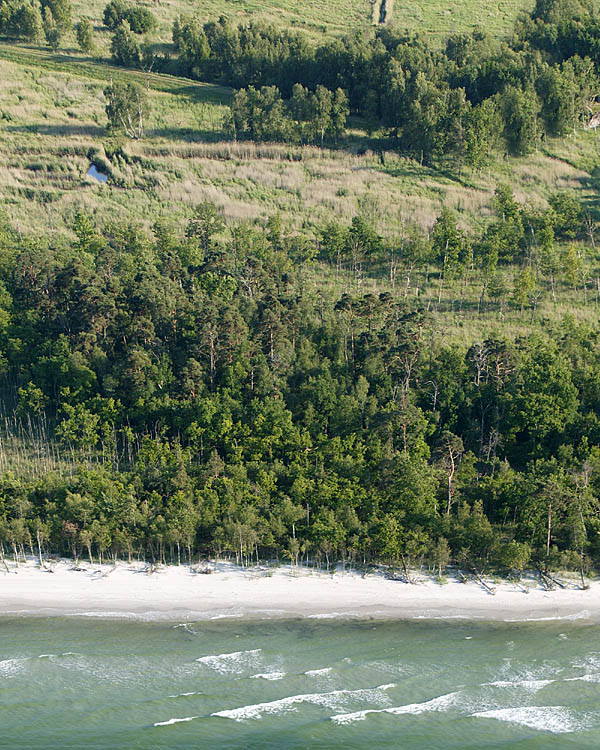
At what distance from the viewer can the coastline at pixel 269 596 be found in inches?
2427

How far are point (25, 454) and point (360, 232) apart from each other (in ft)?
158

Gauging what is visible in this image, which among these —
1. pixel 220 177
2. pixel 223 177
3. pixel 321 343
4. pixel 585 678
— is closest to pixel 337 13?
pixel 223 177

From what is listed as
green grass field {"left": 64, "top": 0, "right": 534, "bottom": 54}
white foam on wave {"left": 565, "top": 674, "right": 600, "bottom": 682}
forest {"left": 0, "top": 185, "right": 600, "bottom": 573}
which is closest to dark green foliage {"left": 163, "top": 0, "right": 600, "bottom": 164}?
green grass field {"left": 64, "top": 0, "right": 534, "bottom": 54}

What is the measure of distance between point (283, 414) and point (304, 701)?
28.0m

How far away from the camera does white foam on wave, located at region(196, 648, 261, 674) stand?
55.6m

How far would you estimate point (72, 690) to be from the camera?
177 ft

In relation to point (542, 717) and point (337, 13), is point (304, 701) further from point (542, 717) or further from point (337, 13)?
point (337, 13)

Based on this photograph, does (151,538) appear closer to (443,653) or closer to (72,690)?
(72,690)

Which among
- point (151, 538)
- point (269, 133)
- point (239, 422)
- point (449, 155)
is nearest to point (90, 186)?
point (269, 133)

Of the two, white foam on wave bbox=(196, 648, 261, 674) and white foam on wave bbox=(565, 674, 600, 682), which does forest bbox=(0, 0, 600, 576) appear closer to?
white foam on wave bbox=(196, 648, 261, 674)

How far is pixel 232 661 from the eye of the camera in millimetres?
56531

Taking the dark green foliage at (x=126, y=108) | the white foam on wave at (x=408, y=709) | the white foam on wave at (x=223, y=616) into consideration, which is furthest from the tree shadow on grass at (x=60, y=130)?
the white foam on wave at (x=408, y=709)

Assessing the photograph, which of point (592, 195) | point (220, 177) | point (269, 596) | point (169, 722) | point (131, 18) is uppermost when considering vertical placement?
point (131, 18)

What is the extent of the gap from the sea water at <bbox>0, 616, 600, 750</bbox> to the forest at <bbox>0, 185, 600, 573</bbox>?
23.0 ft
